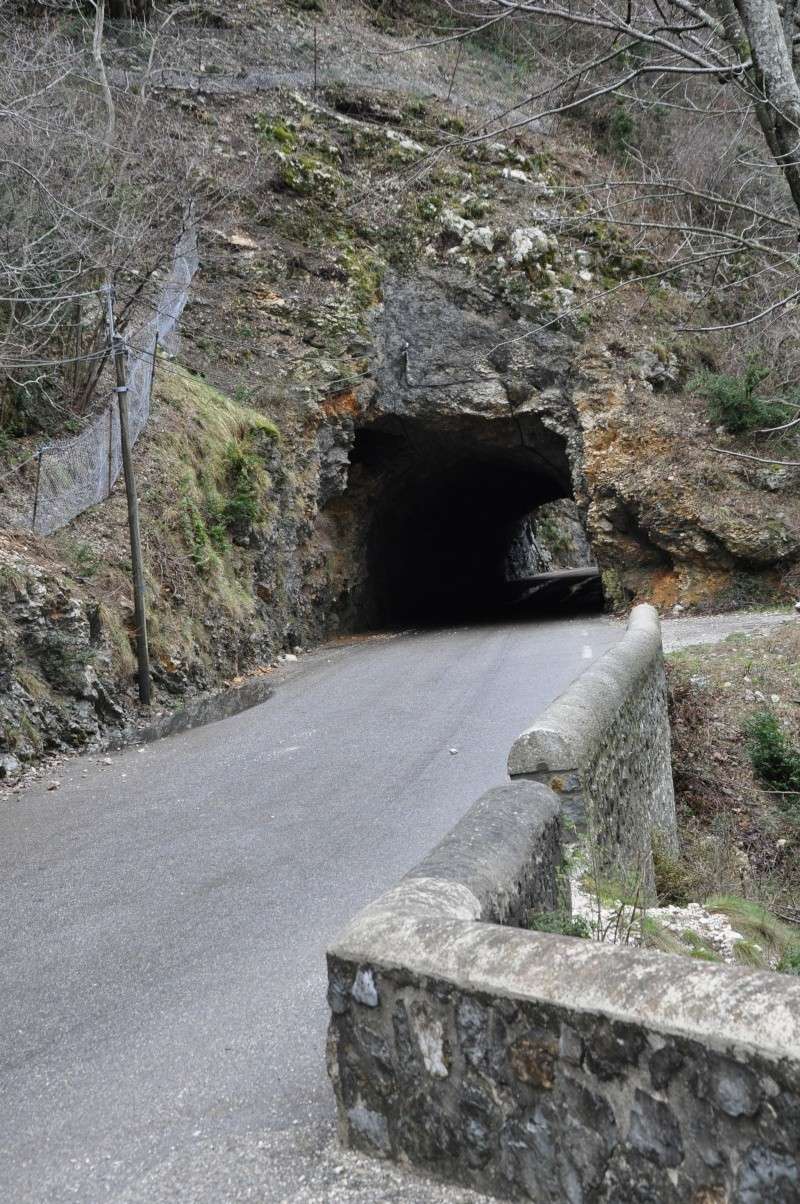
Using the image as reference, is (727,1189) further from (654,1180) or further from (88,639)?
(88,639)

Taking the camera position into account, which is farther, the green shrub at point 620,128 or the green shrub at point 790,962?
the green shrub at point 620,128

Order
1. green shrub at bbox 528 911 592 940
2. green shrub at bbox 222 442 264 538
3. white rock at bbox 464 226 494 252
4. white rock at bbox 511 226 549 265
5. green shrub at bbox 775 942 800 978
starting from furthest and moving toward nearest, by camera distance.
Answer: white rock at bbox 464 226 494 252 → white rock at bbox 511 226 549 265 → green shrub at bbox 222 442 264 538 → green shrub at bbox 775 942 800 978 → green shrub at bbox 528 911 592 940

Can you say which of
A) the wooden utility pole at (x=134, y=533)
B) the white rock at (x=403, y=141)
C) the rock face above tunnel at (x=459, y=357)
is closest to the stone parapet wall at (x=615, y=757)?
the wooden utility pole at (x=134, y=533)

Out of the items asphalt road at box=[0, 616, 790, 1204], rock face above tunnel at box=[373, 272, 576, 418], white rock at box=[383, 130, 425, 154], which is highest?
white rock at box=[383, 130, 425, 154]

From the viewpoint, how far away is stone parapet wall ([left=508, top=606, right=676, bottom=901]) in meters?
5.35

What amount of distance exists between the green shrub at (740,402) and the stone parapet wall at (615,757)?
11470 mm

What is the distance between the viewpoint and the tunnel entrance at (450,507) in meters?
22.9

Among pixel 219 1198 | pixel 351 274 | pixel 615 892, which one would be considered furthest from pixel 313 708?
pixel 351 274

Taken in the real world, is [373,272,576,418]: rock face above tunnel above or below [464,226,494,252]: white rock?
below

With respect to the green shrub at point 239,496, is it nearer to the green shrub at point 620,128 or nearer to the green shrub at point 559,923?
the green shrub at point 559,923

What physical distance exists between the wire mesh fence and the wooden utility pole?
89 cm

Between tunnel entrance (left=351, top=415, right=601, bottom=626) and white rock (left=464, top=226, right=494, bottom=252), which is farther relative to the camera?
tunnel entrance (left=351, top=415, right=601, bottom=626)

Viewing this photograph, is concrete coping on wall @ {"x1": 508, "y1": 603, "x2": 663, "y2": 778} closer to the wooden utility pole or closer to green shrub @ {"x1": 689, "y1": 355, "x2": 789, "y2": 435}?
the wooden utility pole

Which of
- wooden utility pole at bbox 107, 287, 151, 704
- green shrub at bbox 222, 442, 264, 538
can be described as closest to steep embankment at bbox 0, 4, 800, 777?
green shrub at bbox 222, 442, 264, 538
